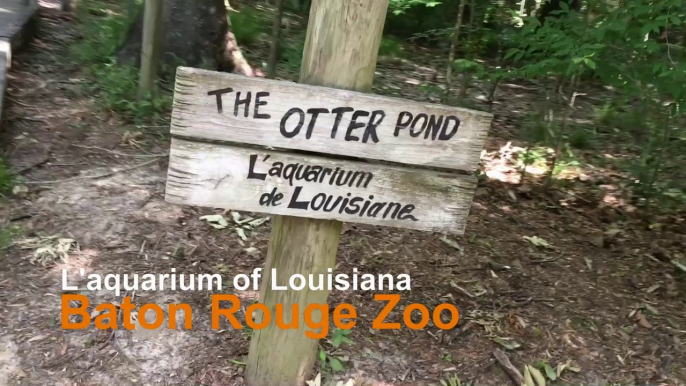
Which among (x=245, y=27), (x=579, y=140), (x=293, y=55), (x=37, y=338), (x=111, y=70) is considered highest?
(x=245, y=27)

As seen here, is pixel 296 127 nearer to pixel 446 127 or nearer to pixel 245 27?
pixel 446 127

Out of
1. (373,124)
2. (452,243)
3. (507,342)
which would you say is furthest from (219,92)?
(452,243)

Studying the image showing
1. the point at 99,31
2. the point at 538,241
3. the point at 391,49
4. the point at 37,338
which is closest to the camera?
the point at 37,338

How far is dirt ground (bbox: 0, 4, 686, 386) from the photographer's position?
295cm

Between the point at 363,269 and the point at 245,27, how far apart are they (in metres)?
4.38

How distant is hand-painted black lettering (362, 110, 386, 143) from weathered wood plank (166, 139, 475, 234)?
0.38ft

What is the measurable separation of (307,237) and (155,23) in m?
3.23

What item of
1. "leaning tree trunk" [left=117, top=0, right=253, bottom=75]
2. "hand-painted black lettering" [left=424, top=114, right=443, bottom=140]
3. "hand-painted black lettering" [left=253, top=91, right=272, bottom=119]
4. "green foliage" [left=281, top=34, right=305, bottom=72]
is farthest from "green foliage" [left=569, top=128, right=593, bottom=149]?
"hand-painted black lettering" [left=253, top=91, right=272, bottom=119]

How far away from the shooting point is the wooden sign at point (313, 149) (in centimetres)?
197

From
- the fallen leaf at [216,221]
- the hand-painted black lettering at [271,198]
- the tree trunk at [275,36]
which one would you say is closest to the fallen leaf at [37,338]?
the fallen leaf at [216,221]

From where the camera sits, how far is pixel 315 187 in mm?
2127

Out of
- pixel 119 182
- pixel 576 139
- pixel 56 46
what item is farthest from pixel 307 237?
pixel 56 46

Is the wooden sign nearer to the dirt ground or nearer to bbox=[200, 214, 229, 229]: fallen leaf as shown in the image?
the dirt ground

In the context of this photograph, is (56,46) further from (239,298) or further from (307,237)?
(307,237)
